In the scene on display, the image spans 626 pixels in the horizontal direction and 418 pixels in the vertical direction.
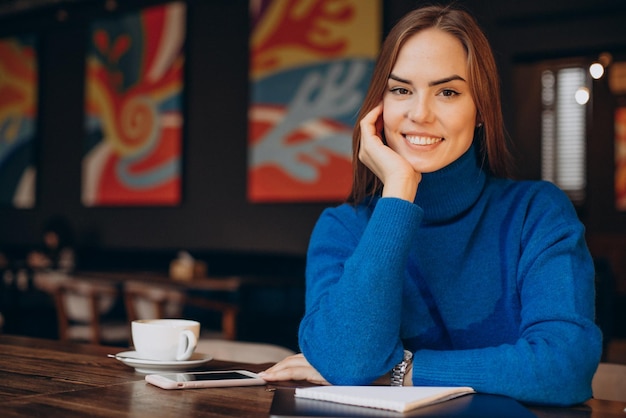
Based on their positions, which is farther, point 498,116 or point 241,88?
point 241,88

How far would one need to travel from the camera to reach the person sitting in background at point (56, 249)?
5.86 m

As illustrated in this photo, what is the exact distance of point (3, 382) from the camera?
45.1 inches

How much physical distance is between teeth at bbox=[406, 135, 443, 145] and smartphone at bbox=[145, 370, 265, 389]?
605 mm

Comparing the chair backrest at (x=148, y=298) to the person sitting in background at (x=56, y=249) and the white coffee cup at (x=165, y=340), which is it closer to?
the person sitting in background at (x=56, y=249)

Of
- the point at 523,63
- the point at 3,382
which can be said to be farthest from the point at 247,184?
the point at 3,382

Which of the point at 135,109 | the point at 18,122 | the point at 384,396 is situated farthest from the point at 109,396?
the point at 18,122

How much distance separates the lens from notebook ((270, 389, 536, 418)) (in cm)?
91

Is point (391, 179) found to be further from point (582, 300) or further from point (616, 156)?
point (616, 156)

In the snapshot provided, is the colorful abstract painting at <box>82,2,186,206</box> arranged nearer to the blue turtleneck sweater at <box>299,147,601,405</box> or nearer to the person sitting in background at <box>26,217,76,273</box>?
the person sitting in background at <box>26,217,76,273</box>

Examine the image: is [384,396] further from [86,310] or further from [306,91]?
[306,91]

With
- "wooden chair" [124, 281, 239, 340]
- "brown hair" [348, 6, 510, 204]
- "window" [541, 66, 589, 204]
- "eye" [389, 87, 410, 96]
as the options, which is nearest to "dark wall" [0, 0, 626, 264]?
"wooden chair" [124, 281, 239, 340]

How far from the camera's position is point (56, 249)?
6.02m

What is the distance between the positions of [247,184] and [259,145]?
1.04 feet

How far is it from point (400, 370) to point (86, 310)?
140 inches
